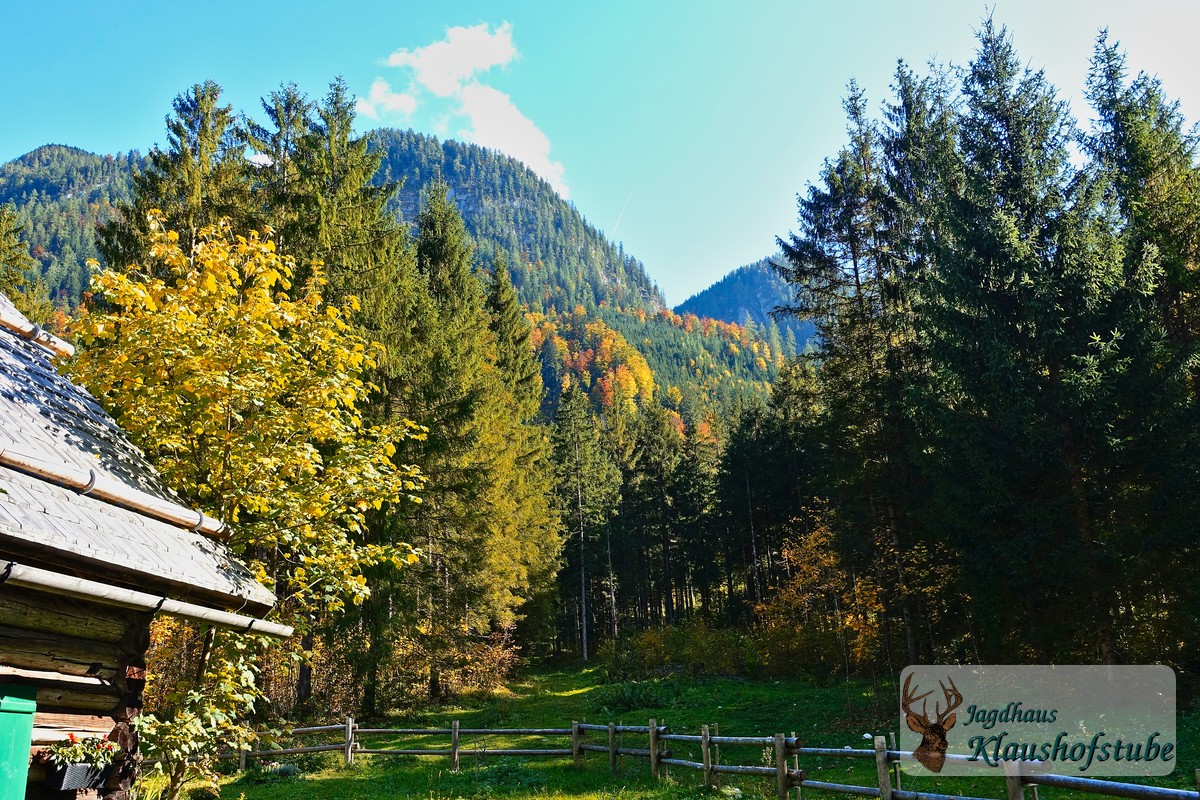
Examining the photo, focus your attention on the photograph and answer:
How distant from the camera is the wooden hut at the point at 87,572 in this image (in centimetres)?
483

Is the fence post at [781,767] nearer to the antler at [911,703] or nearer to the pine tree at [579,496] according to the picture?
the antler at [911,703]

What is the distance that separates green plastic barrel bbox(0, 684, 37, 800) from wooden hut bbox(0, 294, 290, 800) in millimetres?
35

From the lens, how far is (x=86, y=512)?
17.9 feet

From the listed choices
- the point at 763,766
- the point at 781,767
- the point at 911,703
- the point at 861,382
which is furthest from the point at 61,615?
the point at 861,382

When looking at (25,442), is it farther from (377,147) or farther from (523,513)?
(523,513)

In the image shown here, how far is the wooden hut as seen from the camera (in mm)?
4828

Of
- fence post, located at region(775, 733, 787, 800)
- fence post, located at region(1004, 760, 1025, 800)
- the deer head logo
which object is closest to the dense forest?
the deer head logo

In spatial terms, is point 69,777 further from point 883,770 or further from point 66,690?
point 883,770

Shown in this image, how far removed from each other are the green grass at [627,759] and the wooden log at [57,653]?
7.86 m

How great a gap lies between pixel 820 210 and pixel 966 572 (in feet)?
39.5

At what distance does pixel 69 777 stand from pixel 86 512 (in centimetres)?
199

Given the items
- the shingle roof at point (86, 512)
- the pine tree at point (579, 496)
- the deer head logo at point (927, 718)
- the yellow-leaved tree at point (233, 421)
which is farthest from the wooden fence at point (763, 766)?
the pine tree at point (579, 496)

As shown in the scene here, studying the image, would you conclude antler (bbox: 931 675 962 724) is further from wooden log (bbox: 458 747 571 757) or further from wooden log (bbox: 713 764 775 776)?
wooden log (bbox: 458 747 571 757)

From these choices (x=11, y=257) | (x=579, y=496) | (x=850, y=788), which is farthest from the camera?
(x=579, y=496)
